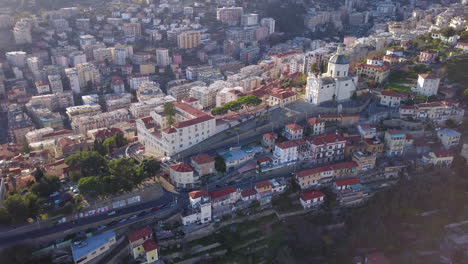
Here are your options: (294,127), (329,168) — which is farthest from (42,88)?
(329,168)

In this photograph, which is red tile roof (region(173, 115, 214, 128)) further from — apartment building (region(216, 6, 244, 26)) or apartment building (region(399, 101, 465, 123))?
apartment building (region(216, 6, 244, 26))

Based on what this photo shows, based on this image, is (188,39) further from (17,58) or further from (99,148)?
(99,148)

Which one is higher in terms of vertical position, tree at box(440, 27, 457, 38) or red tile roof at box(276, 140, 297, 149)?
tree at box(440, 27, 457, 38)

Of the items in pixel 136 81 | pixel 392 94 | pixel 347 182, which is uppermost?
pixel 392 94

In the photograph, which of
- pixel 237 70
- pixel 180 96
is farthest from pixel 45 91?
pixel 237 70

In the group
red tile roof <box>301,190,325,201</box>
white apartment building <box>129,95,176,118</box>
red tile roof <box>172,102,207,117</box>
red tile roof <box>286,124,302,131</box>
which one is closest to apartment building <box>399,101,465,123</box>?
red tile roof <box>286,124,302,131</box>

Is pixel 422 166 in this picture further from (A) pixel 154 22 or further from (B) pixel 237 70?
(A) pixel 154 22
